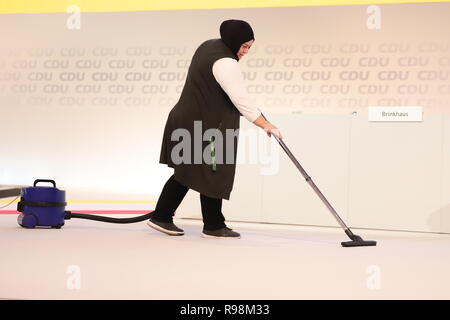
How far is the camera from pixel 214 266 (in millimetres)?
2441

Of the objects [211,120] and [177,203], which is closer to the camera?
[211,120]

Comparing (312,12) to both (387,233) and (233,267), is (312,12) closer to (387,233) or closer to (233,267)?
(387,233)

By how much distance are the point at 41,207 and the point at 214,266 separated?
1.45 metres

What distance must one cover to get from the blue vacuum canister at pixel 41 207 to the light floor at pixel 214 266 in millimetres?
72

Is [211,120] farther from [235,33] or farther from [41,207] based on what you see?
[41,207]

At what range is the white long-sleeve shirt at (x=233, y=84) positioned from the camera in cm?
310

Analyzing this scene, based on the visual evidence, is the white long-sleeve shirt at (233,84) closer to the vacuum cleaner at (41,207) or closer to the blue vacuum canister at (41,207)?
the vacuum cleaner at (41,207)

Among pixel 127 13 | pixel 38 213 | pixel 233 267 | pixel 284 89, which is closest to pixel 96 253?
pixel 233 267

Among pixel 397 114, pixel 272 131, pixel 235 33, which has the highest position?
pixel 235 33

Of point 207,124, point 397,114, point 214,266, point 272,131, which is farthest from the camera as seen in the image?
point 397,114

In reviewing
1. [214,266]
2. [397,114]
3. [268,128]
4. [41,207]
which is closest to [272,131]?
[268,128]

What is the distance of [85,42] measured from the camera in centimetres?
767

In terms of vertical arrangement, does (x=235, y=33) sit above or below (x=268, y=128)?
above

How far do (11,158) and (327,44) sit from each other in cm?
385
